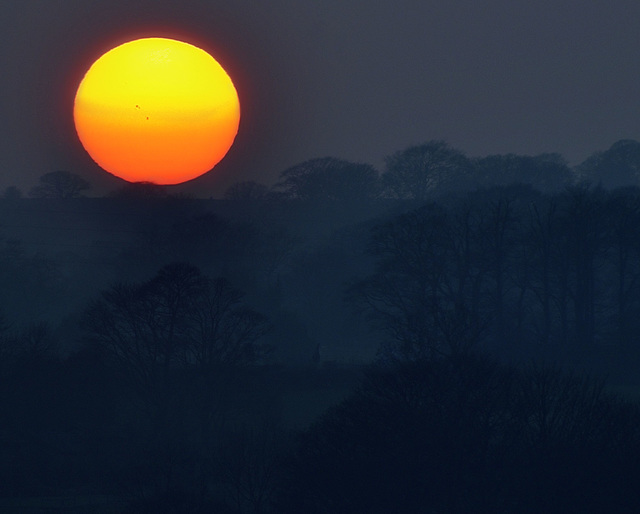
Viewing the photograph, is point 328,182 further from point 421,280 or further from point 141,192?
point 421,280

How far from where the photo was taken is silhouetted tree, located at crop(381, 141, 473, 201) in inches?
3917

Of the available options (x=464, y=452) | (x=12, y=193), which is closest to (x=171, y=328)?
(x=464, y=452)

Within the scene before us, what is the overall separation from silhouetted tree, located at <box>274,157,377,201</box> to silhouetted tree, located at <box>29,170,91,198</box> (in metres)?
16.6

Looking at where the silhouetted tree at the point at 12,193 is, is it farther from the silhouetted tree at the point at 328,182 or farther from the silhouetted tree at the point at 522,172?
the silhouetted tree at the point at 522,172

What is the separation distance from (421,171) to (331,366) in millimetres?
53949

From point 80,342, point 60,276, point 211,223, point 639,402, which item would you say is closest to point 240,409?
point 80,342

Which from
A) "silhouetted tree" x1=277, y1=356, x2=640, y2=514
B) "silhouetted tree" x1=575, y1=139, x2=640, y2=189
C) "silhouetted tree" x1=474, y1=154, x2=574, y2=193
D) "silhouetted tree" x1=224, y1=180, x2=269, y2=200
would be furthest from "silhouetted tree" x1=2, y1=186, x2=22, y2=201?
"silhouetted tree" x1=277, y1=356, x2=640, y2=514

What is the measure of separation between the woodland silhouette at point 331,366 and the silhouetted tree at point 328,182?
1552 cm

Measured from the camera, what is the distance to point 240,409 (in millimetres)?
41219

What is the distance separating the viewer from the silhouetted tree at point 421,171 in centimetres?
9950

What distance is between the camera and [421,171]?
330 feet

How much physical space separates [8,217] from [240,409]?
61.0m

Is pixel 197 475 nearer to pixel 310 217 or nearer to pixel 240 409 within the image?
pixel 240 409

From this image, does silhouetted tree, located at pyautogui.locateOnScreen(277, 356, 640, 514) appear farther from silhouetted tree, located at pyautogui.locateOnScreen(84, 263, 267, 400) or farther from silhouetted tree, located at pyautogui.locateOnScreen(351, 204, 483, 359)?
silhouetted tree, located at pyautogui.locateOnScreen(351, 204, 483, 359)
